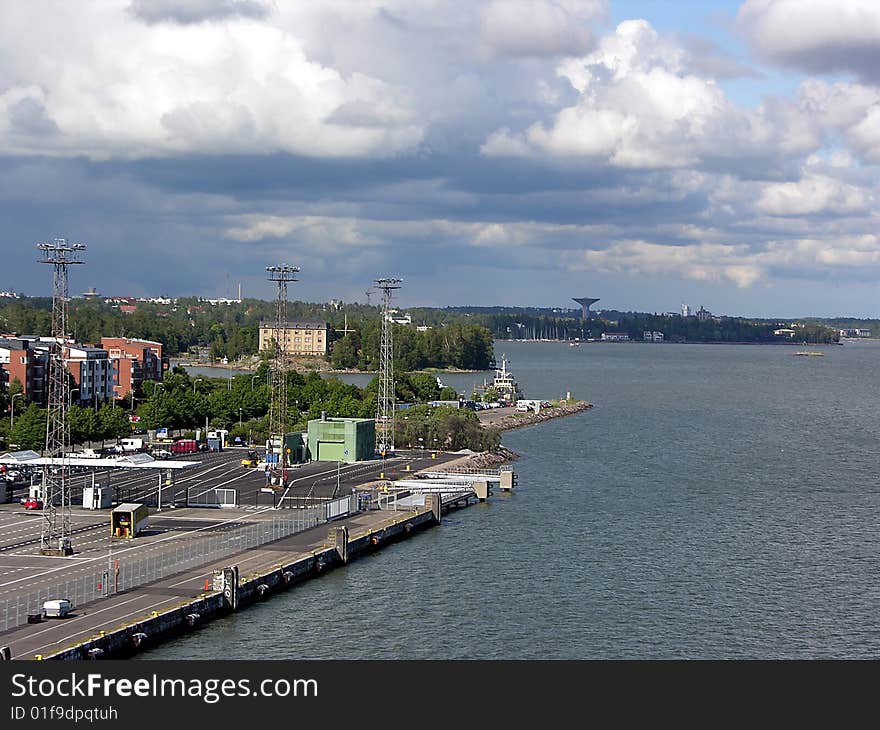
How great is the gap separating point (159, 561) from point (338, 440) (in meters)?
18.5

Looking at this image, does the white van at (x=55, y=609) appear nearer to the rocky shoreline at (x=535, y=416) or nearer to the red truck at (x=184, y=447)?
the red truck at (x=184, y=447)

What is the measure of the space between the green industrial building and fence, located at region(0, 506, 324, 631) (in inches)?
417

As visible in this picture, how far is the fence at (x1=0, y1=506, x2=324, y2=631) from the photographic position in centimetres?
2092

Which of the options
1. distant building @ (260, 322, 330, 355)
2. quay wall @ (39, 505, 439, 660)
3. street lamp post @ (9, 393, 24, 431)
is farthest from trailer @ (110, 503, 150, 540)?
distant building @ (260, 322, 330, 355)

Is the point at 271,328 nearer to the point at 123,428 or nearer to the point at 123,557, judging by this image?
the point at 123,428

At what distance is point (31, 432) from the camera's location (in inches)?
1718

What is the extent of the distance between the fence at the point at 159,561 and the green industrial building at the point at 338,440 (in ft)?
Result: 34.7

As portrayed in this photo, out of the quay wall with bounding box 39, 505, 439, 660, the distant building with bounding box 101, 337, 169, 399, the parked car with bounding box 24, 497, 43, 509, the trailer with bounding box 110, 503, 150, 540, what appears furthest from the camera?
the distant building with bounding box 101, 337, 169, 399

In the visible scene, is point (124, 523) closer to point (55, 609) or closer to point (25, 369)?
point (55, 609)

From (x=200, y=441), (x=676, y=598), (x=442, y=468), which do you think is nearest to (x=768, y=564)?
(x=676, y=598)

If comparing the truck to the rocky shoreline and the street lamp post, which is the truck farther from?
the rocky shoreline
